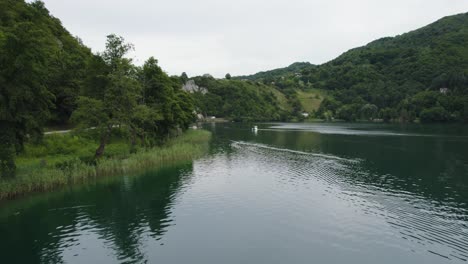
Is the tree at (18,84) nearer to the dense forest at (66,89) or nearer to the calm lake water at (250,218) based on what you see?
the dense forest at (66,89)

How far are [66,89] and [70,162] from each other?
25.4 m

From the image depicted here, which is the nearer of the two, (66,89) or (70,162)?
(70,162)

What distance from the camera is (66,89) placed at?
64812 millimetres

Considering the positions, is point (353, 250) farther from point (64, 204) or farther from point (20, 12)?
point (20, 12)

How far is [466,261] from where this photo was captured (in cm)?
2186

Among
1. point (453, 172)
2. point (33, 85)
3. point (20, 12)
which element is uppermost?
point (20, 12)

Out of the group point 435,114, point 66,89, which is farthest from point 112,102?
point 435,114

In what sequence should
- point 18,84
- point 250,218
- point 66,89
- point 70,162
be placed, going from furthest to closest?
1. point 66,89
2. point 70,162
3. point 18,84
4. point 250,218

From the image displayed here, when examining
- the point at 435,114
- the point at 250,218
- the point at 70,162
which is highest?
the point at 70,162

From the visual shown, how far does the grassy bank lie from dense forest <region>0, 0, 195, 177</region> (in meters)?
2.08

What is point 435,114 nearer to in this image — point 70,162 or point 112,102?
point 112,102

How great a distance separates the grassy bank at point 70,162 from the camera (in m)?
37.5

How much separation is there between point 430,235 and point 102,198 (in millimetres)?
34478

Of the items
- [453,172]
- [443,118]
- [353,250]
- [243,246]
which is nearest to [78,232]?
[243,246]
